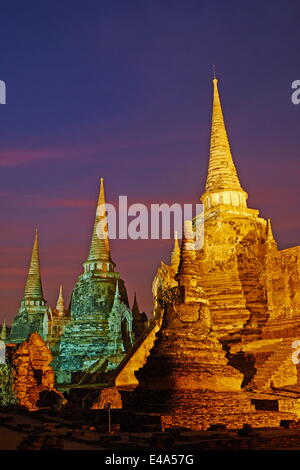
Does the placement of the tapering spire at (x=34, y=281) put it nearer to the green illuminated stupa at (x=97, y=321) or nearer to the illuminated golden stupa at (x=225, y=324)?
the green illuminated stupa at (x=97, y=321)

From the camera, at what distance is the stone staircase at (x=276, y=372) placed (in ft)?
73.1

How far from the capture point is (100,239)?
47.3 m

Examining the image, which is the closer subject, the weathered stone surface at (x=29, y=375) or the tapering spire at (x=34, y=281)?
the weathered stone surface at (x=29, y=375)

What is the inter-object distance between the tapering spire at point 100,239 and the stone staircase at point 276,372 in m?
25.2

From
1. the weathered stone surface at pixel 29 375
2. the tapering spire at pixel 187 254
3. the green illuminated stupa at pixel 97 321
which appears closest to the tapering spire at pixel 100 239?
the green illuminated stupa at pixel 97 321

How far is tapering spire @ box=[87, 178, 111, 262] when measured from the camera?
46.8 meters

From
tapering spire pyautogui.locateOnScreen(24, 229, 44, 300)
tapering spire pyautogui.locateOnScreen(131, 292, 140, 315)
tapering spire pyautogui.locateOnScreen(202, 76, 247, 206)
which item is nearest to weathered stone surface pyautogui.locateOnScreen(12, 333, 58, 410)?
tapering spire pyautogui.locateOnScreen(202, 76, 247, 206)

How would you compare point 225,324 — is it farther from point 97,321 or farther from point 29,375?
point 97,321

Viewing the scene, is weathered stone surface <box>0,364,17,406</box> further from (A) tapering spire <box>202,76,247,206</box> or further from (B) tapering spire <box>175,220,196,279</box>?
(A) tapering spire <box>202,76,247,206</box>

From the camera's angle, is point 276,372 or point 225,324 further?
point 225,324

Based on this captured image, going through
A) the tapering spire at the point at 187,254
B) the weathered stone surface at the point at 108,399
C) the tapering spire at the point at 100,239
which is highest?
the tapering spire at the point at 100,239

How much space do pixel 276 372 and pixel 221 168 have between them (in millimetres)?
16241

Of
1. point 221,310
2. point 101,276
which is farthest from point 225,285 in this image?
point 101,276

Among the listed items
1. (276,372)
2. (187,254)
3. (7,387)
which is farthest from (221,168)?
(7,387)
